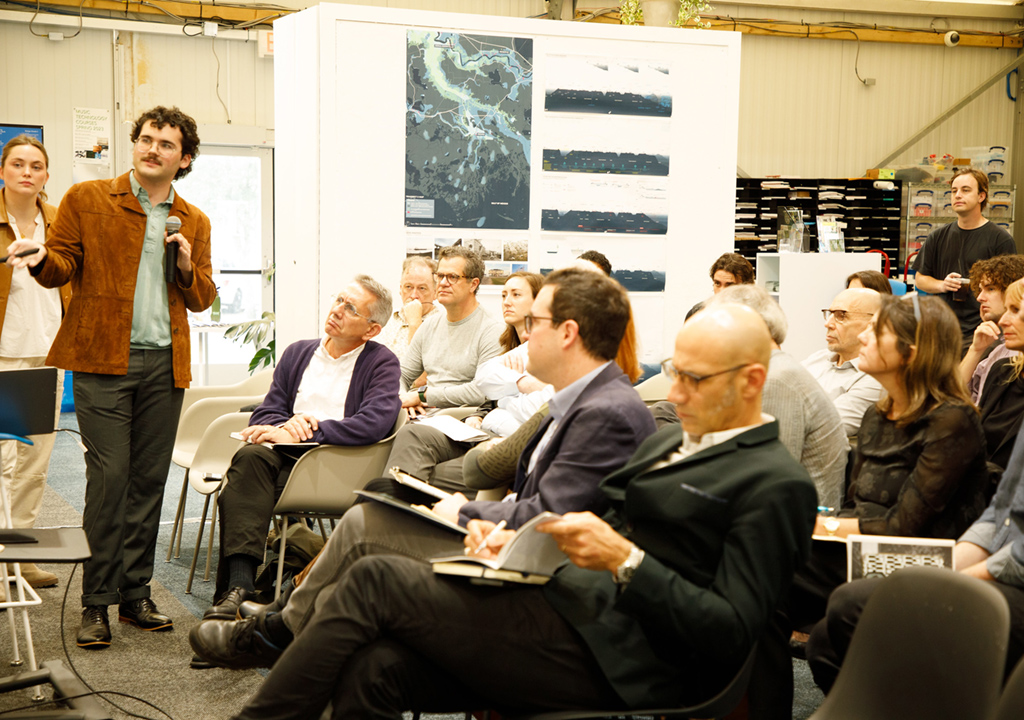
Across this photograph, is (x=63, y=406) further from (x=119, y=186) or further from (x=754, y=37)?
(x=754, y=37)

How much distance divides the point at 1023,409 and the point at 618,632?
6.07ft

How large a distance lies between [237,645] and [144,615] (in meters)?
1.12

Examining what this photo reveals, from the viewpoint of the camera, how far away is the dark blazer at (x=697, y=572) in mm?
1564

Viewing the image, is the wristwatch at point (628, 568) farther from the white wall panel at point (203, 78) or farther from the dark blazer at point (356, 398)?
the white wall panel at point (203, 78)

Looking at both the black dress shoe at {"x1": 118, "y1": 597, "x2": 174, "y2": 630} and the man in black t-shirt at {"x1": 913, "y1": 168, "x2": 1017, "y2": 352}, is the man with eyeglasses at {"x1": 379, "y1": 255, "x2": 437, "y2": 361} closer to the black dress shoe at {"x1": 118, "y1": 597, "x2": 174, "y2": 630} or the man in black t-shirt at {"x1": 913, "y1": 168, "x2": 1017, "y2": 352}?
the black dress shoe at {"x1": 118, "y1": 597, "x2": 174, "y2": 630}

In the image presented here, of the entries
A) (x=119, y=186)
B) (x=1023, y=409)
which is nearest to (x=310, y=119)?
(x=119, y=186)

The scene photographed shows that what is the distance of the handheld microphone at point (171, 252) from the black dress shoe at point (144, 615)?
116 cm

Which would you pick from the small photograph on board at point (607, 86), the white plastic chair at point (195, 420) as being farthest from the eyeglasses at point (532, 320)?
the small photograph on board at point (607, 86)

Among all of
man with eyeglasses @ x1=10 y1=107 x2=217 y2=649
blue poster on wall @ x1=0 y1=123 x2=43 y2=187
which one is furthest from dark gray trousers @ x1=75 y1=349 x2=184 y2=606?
blue poster on wall @ x1=0 y1=123 x2=43 y2=187

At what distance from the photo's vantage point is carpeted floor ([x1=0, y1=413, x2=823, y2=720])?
2.71m

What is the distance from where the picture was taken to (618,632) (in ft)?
5.51

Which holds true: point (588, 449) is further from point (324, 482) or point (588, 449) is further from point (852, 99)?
point (852, 99)

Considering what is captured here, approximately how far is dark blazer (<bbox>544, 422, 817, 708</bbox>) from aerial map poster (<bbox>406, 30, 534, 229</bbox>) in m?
3.81

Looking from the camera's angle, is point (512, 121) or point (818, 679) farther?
point (512, 121)
